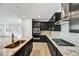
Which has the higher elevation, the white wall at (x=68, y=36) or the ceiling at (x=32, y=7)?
the ceiling at (x=32, y=7)

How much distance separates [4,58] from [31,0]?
70 centimetres

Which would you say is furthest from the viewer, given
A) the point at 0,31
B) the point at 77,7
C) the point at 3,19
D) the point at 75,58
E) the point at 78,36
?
the point at 3,19

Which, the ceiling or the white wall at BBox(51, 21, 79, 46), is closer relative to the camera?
the white wall at BBox(51, 21, 79, 46)

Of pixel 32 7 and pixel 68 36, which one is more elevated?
pixel 32 7

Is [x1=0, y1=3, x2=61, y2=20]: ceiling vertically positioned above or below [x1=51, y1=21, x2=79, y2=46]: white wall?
above

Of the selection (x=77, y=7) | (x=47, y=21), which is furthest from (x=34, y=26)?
Answer: (x=77, y=7)

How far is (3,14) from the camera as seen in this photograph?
5.08m

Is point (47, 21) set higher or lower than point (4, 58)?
higher

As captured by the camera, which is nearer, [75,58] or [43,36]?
[75,58]

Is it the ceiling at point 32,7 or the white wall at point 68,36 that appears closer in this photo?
the white wall at point 68,36

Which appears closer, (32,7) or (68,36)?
(68,36)

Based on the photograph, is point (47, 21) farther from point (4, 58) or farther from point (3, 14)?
point (4, 58)

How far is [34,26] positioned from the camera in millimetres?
8758

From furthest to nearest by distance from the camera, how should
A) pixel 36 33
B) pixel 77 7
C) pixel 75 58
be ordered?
pixel 36 33, pixel 77 7, pixel 75 58
